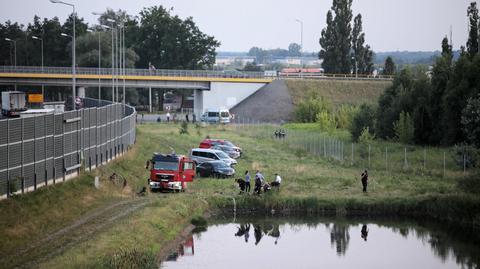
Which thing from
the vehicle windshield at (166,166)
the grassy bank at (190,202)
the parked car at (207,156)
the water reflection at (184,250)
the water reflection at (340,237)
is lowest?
the water reflection at (340,237)

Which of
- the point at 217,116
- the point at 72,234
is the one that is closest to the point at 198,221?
the point at 72,234

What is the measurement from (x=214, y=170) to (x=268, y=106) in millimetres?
79184

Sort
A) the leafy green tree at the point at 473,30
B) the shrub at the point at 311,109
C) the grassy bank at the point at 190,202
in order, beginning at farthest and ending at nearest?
the shrub at the point at 311,109 → the leafy green tree at the point at 473,30 → the grassy bank at the point at 190,202

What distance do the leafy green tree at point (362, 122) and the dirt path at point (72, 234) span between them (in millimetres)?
51984

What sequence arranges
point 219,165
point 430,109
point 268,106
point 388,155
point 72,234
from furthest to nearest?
point 268,106 → point 430,109 → point 388,155 → point 219,165 → point 72,234

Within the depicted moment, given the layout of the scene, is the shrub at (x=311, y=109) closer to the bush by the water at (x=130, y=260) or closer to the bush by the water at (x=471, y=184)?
the bush by the water at (x=471, y=184)

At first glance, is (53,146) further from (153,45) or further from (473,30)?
(153,45)

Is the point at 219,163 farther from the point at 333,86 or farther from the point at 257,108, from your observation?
the point at 333,86

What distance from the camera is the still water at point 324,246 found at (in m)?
45.1

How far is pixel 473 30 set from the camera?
118188 mm

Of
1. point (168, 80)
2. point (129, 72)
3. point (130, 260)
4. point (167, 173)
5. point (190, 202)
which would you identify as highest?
point (129, 72)

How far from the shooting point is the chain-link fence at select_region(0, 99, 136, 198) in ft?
144

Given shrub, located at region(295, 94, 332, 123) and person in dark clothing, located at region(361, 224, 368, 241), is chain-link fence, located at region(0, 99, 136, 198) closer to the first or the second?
person in dark clothing, located at region(361, 224, 368, 241)

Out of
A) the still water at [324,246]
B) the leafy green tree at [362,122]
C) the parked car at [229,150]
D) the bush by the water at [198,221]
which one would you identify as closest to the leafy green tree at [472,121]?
the leafy green tree at [362,122]
